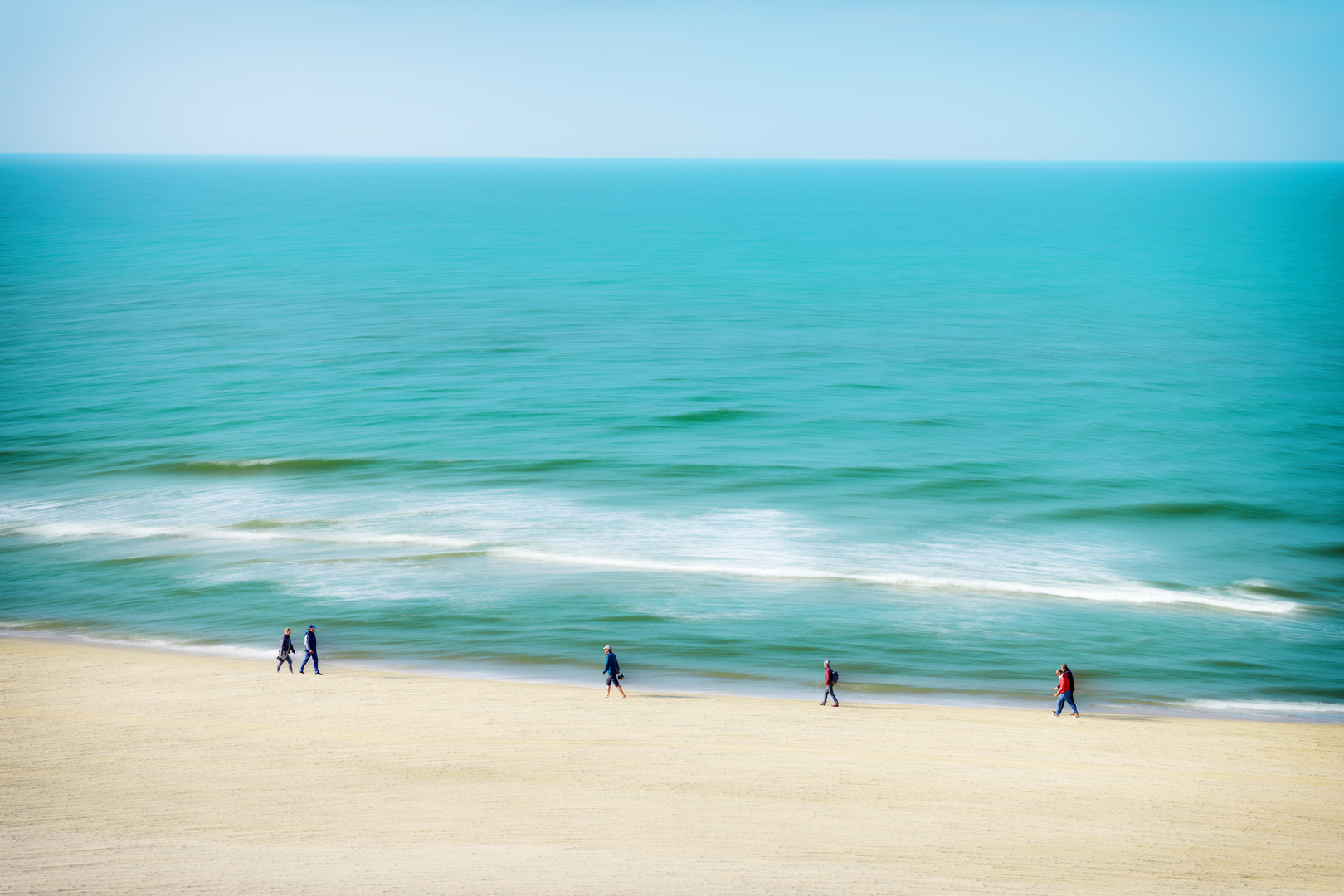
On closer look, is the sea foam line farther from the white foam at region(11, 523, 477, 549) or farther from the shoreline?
the shoreline

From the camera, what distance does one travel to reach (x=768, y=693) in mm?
21562

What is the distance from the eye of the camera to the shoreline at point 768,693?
810 inches

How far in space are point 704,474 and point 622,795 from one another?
22.0 metres

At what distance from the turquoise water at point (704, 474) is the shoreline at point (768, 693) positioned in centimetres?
22

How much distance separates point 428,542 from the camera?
3077 cm

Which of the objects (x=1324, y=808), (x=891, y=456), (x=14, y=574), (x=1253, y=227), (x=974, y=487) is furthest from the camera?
(x=1253, y=227)

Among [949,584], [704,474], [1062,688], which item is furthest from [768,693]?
[704,474]

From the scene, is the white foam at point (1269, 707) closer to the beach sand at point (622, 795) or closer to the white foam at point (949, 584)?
the beach sand at point (622, 795)

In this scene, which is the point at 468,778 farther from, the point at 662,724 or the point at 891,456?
the point at 891,456

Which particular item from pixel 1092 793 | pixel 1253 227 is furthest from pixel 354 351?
pixel 1253 227

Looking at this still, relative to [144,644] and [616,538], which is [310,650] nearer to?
[144,644]

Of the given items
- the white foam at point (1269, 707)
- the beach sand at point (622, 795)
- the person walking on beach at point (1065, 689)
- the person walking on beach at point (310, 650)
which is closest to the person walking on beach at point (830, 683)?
the beach sand at point (622, 795)

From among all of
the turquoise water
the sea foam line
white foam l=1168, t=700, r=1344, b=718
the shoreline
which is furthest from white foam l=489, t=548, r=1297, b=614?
the shoreline

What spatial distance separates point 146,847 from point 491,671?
9.46 metres
